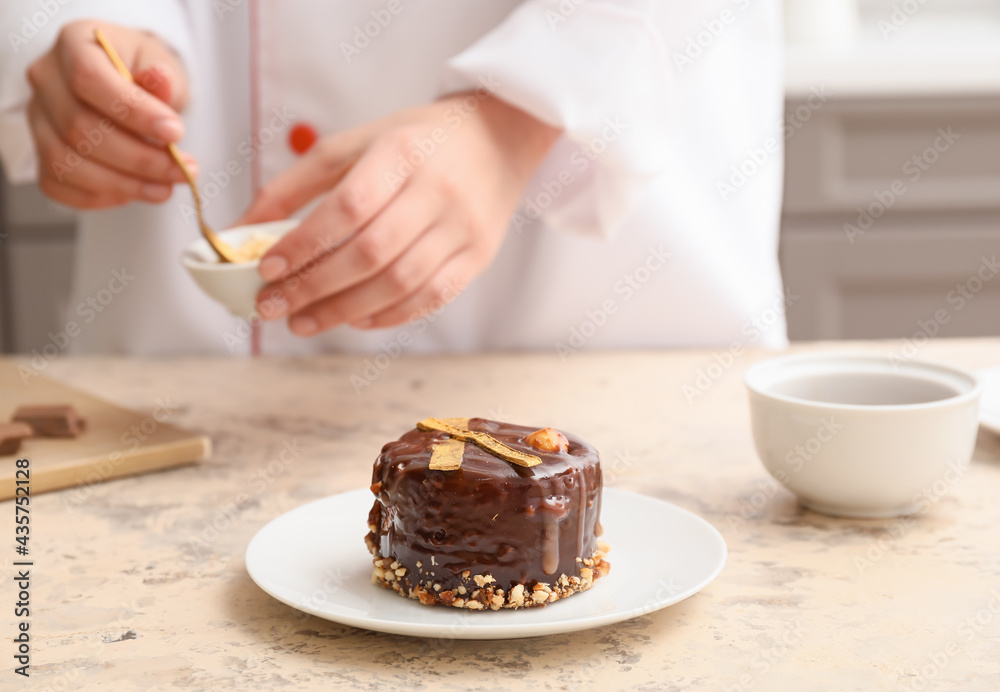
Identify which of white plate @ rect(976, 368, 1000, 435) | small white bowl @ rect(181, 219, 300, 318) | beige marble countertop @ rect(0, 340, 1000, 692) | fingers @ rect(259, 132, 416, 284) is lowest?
beige marble countertop @ rect(0, 340, 1000, 692)

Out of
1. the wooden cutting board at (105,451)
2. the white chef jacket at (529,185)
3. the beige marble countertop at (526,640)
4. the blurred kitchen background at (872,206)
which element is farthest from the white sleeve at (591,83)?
the blurred kitchen background at (872,206)

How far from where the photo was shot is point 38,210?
7.38ft

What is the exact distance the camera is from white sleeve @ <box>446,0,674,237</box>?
108cm

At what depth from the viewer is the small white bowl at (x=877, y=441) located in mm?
734

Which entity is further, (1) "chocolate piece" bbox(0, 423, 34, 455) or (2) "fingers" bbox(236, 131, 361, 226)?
(2) "fingers" bbox(236, 131, 361, 226)

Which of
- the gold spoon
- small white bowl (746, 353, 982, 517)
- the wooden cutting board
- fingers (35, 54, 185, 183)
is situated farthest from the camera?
fingers (35, 54, 185, 183)

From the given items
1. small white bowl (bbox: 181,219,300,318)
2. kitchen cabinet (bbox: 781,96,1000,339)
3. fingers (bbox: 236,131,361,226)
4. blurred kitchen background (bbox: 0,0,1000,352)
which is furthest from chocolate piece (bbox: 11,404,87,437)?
kitchen cabinet (bbox: 781,96,1000,339)

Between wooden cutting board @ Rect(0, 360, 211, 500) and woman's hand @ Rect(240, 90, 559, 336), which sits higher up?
woman's hand @ Rect(240, 90, 559, 336)

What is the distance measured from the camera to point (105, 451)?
0.89 metres

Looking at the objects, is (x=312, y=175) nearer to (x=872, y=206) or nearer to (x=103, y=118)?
(x=103, y=118)

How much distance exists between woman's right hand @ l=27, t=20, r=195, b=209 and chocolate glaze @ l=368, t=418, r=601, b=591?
22.2 inches

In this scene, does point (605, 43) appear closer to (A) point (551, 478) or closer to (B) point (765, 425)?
(B) point (765, 425)

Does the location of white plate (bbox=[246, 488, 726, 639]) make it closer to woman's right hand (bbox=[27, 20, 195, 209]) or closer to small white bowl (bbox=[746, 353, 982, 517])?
small white bowl (bbox=[746, 353, 982, 517])

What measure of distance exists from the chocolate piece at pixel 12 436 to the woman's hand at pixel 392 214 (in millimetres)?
224
